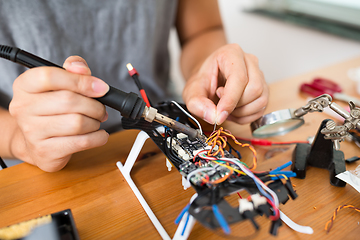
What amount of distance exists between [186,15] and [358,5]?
1.11 metres

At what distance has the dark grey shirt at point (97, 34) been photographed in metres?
0.68

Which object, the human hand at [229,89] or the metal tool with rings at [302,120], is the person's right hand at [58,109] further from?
the metal tool with rings at [302,120]

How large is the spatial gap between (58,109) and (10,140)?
25 centimetres

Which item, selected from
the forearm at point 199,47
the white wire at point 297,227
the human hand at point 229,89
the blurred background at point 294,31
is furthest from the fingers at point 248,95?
the blurred background at point 294,31

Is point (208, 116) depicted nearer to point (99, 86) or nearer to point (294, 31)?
point (99, 86)

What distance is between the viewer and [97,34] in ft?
2.60

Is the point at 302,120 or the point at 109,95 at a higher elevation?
the point at 109,95

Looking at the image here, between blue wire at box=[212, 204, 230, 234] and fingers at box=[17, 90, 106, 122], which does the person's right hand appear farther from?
blue wire at box=[212, 204, 230, 234]

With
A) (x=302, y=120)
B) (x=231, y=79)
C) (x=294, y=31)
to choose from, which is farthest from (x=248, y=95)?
(x=294, y=31)

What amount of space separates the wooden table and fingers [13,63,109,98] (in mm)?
191

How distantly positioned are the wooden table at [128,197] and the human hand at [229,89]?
0.35ft

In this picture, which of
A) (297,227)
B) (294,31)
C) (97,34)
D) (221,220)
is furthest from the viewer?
(294,31)

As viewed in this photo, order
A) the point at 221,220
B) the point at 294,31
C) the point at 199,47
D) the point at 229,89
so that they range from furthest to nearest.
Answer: the point at 294,31 < the point at 199,47 < the point at 229,89 < the point at 221,220

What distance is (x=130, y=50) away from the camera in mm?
854
